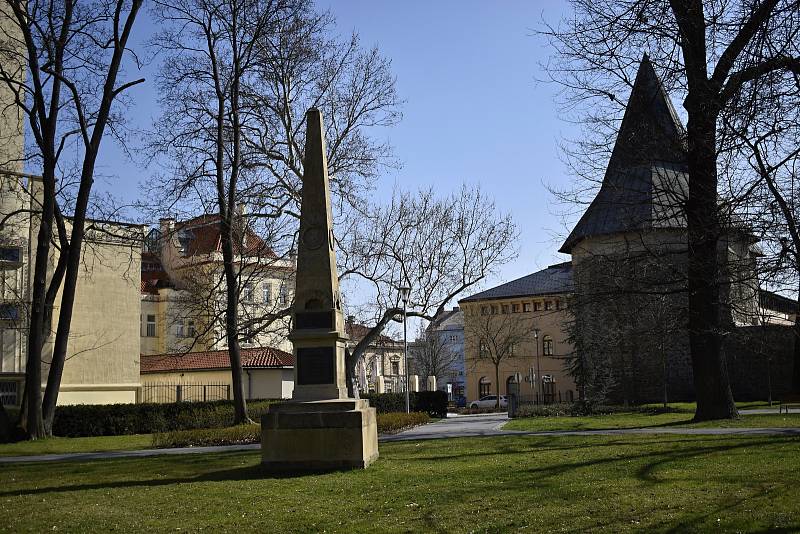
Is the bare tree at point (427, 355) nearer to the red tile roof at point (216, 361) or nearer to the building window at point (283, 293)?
the red tile roof at point (216, 361)

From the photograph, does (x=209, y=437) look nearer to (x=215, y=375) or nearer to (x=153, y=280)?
(x=215, y=375)

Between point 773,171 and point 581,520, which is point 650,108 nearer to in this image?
point 773,171

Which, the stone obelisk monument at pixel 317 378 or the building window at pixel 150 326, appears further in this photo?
the building window at pixel 150 326

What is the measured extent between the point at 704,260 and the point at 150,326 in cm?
5359

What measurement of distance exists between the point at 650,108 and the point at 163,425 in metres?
20.2

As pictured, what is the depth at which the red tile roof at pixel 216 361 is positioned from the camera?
144 ft

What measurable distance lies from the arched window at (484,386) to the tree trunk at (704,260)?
174 ft

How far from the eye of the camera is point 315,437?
1322 cm

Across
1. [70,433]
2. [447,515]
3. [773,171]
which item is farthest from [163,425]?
[773,171]

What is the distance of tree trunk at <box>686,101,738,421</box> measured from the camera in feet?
37.4

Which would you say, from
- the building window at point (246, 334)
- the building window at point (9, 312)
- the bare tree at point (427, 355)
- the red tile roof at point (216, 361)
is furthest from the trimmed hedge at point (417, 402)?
the bare tree at point (427, 355)

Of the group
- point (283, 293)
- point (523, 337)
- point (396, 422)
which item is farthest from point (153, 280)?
point (396, 422)

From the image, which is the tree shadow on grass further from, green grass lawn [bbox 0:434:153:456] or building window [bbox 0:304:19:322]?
building window [bbox 0:304:19:322]

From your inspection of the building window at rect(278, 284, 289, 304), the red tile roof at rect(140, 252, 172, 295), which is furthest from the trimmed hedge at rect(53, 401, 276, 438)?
the red tile roof at rect(140, 252, 172, 295)
